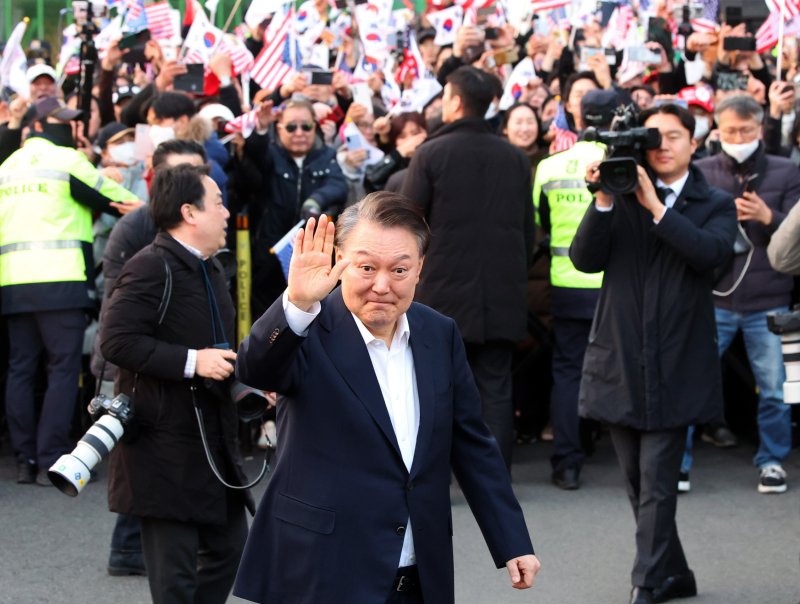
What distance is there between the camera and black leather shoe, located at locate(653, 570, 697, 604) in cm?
627

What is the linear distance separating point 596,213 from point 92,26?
5789 mm

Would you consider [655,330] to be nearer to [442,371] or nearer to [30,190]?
[442,371]

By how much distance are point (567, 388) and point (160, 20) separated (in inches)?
228

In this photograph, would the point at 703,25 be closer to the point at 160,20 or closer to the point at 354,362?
the point at 160,20

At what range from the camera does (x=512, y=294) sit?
8.20 metres

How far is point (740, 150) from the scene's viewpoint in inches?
336

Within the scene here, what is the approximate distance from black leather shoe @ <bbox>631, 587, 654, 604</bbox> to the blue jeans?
2.34m

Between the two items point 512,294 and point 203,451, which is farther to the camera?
point 512,294

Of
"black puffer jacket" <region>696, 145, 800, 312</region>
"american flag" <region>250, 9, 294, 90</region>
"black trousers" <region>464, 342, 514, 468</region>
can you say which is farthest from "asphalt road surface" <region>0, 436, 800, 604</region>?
"american flag" <region>250, 9, 294, 90</region>

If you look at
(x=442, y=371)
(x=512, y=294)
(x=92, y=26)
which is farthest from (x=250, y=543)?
(x=92, y=26)

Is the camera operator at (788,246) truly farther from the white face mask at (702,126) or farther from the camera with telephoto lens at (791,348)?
the white face mask at (702,126)

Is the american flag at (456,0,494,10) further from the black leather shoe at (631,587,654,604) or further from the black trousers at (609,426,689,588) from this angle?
the black leather shoe at (631,587,654,604)

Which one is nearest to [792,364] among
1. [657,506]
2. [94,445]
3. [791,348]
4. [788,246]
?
[791,348]

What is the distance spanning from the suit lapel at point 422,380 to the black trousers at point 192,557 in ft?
5.37
